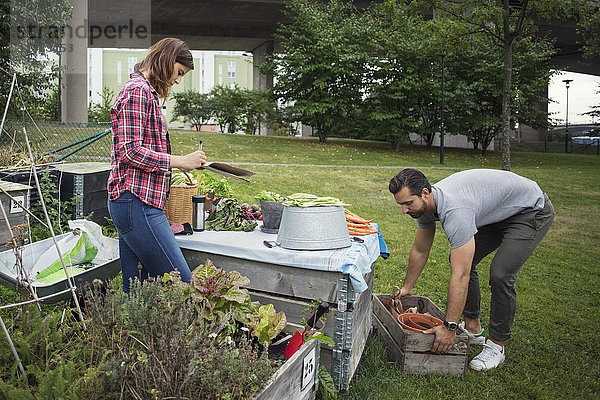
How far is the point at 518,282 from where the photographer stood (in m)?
5.80

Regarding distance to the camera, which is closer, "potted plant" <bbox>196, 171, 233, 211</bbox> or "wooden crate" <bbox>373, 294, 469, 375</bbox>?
"wooden crate" <bbox>373, 294, 469, 375</bbox>

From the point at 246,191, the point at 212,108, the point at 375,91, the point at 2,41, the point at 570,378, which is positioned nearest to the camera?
the point at 570,378

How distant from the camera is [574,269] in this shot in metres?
6.55

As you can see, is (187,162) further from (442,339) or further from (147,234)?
(442,339)

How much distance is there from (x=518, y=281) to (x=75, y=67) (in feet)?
59.4

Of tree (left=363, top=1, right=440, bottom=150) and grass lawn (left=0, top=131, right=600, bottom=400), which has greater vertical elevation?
tree (left=363, top=1, right=440, bottom=150)

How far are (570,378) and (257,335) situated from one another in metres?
2.46

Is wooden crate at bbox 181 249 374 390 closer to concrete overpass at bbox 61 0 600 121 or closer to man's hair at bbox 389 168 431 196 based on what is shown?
man's hair at bbox 389 168 431 196

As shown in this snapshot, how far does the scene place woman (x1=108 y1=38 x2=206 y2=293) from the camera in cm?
246

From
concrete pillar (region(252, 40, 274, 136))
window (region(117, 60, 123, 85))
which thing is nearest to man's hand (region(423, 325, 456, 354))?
concrete pillar (region(252, 40, 274, 136))

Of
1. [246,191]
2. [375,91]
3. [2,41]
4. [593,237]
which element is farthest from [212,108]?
[593,237]

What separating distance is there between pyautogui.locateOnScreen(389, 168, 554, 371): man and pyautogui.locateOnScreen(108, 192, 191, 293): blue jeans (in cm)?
143

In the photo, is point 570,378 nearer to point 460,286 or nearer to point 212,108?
point 460,286

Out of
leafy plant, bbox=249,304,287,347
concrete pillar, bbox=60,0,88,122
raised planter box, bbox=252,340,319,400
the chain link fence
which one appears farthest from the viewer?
concrete pillar, bbox=60,0,88,122
